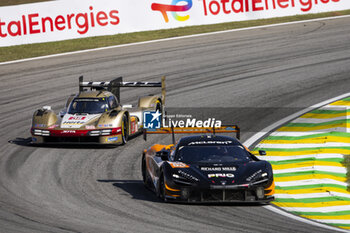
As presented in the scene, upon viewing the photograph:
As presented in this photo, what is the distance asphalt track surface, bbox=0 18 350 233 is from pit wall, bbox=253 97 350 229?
1.04m

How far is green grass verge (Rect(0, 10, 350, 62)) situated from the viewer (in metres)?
29.9

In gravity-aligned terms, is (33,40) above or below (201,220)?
above

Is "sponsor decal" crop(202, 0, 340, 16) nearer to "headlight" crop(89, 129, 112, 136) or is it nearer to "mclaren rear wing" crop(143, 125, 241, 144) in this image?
"headlight" crop(89, 129, 112, 136)

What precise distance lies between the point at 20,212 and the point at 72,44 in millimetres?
20278

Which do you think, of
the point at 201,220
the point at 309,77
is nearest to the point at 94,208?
the point at 201,220

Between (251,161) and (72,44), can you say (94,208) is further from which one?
(72,44)

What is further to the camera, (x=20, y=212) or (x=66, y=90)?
(x=66, y=90)

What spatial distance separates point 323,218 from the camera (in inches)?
458

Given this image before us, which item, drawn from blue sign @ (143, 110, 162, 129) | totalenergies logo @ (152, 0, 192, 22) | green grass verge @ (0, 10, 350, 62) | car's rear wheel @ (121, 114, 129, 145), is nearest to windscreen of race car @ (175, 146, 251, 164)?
blue sign @ (143, 110, 162, 129)

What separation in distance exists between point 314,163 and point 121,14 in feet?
58.7

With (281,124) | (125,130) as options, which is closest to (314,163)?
(281,124)

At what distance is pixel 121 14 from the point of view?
102 feet

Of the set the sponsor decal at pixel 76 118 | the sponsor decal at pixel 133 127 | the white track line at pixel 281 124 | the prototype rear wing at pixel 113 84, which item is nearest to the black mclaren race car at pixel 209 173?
the white track line at pixel 281 124

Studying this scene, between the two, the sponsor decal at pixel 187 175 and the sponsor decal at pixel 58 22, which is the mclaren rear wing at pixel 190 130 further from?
the sponsor decal at pixel 58 22
